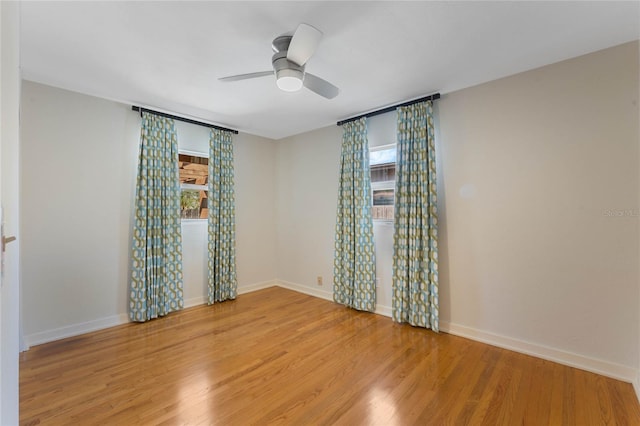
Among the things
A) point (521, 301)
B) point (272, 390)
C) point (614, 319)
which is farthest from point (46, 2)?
point (614, 319)

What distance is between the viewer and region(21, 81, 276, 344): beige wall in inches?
105

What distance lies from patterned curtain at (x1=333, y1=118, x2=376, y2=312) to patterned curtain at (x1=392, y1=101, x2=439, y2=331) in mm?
414

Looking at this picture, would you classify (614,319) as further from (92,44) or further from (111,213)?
(111,213)

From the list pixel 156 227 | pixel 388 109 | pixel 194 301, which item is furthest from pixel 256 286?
pixel 388 109

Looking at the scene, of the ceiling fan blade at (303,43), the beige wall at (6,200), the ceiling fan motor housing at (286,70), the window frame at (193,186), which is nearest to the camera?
the beige wall at (6,200)

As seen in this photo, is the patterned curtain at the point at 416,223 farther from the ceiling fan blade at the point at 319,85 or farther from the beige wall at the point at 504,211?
the ceiling fan blade at the point at 319,85

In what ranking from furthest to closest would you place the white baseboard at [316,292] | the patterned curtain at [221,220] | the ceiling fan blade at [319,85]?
the patterned curtain at [221,220], the white baseboard at [316,292], the ceiling fan blade at [319,85]

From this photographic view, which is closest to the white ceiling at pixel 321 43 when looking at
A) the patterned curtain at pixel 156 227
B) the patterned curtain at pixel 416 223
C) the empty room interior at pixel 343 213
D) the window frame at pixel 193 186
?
the empty room interior at pixel 343 213

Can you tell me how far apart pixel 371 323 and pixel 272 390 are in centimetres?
153

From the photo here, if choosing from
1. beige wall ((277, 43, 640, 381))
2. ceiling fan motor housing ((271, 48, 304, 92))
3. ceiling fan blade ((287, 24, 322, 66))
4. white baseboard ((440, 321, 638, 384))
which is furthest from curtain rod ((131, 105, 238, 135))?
white baseboard ((440, 321, 638, 384))

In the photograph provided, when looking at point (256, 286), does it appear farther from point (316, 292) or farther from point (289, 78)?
point (289, 78)

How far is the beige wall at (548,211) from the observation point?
211 cm

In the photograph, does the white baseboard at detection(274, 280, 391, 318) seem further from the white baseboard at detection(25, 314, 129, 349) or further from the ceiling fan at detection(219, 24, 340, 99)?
the ceiling fan at detection(219, 24, 340, 99)

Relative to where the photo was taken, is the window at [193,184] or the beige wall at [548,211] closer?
the beige wall at [548,211]
